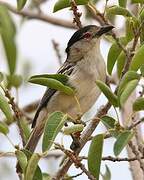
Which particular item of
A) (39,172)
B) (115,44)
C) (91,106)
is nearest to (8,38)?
(39,172)

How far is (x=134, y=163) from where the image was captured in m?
3.33

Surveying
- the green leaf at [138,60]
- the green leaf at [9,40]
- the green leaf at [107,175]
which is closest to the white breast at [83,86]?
the green leaf at [107,175]

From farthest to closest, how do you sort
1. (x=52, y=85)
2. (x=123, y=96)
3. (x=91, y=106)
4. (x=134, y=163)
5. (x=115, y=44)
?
(x=91, y=106)
(x=134, y=163)
(x=115, y=44)
(x=52, y=85)
(x=123, y=96)

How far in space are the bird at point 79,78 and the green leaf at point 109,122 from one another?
161cm

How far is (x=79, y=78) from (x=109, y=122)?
183 centimetres

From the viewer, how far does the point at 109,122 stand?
2.08m

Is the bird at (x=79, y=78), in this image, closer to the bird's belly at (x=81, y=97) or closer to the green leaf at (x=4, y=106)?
the bird's belly at (x=81, y=97)

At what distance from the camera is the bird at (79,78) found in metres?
3.83

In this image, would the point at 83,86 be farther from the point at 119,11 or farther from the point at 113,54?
the point at 119,11

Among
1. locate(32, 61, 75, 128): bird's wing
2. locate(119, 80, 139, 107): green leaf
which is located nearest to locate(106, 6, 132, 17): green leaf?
locate(119, 80, 139, 107): green leaf

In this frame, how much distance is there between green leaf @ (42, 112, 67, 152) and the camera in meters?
1.96

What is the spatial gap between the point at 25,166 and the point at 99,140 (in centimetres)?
33

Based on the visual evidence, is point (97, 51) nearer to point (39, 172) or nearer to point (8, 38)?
point (39, 172)

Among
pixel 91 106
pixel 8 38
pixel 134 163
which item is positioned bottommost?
pixel 134 163
